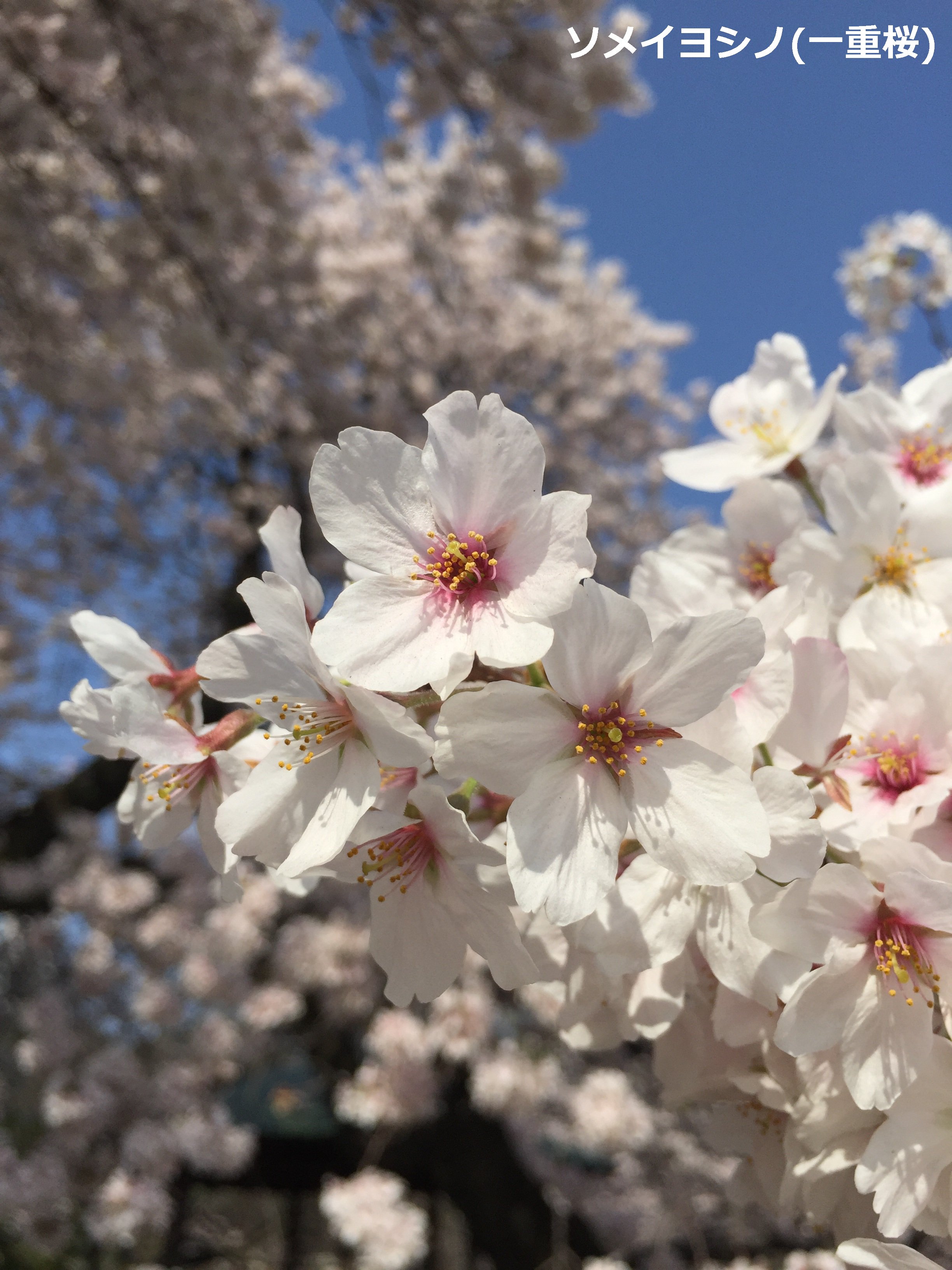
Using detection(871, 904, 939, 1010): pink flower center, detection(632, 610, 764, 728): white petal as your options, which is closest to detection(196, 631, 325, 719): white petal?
detection(632, 610, 764, 728): white petal

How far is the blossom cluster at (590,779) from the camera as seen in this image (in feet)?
1.78

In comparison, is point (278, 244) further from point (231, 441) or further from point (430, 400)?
point (430, 400)

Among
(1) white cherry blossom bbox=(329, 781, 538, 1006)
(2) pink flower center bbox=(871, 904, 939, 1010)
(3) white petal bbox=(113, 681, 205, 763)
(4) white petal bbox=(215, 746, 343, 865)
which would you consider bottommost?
(2) pink flower center bbox=(871, 904, 939, 1010)

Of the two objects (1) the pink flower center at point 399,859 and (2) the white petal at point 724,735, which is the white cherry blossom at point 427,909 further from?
(2) the white petal at point 724,735

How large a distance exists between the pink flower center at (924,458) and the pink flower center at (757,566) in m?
0.18

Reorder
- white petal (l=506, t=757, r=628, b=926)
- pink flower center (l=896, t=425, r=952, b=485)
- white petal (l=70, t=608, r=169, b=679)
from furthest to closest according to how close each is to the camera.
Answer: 1. pink flower center (l=896, t=425, r=952, b=485)
2. white petal (l=70, t=608, r=169, b=679)
3. white petal (l=506, t=757, r=628, b=926)

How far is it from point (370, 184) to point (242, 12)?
5629 mm

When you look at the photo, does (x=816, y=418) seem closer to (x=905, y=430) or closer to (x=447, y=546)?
(x=905, y=430)

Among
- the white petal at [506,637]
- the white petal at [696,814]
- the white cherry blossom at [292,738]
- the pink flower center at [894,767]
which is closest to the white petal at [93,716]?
the white cherry blossom at [292,738]

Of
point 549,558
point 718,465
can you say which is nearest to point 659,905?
point 549,558

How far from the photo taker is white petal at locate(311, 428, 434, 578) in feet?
1.96

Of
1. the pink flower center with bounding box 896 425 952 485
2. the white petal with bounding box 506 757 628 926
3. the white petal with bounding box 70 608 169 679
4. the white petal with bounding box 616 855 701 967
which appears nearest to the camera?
the white petal with bounding box 506 757 628 926

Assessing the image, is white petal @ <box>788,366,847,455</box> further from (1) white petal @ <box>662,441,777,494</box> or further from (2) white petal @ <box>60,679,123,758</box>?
(2) white petal @ <box>60,679,123,758</box>

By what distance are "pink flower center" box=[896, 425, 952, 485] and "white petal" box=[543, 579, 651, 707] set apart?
582mm
